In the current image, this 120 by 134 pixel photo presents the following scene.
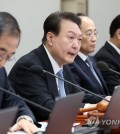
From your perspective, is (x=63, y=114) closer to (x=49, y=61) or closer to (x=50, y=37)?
(x=49, y=61)

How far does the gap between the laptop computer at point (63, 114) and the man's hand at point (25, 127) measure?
0.22m

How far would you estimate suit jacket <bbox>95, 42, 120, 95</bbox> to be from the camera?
11.5 feet

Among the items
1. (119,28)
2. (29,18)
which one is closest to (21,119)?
(119,28)

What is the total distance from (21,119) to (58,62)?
0.70 m

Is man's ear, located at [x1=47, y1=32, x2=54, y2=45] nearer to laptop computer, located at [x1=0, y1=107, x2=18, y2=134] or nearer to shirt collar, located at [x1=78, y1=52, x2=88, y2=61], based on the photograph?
shirt collar, located at [x1=78, y1=52, x2=88, y2=61]

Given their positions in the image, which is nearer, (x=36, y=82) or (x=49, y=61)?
(x=36, y=82)

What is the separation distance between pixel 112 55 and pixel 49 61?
1.07 metres

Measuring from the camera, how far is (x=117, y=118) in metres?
2.07

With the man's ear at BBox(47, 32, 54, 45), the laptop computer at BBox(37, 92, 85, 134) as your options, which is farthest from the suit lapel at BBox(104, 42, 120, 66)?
the laptop computer at BBox(37, 92, 85, 134)

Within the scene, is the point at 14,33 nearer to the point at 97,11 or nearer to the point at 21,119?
the point at 21,119

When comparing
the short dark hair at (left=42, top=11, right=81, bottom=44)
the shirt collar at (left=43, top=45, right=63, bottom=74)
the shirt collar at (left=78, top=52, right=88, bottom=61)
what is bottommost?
the shirt collar at (left=78, top=52, right=88, bottom=61)

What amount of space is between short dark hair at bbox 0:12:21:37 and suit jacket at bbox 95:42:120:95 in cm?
158

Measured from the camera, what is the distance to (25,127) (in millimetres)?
1997

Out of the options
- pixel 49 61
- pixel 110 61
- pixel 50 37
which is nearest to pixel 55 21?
pixel 50 37
